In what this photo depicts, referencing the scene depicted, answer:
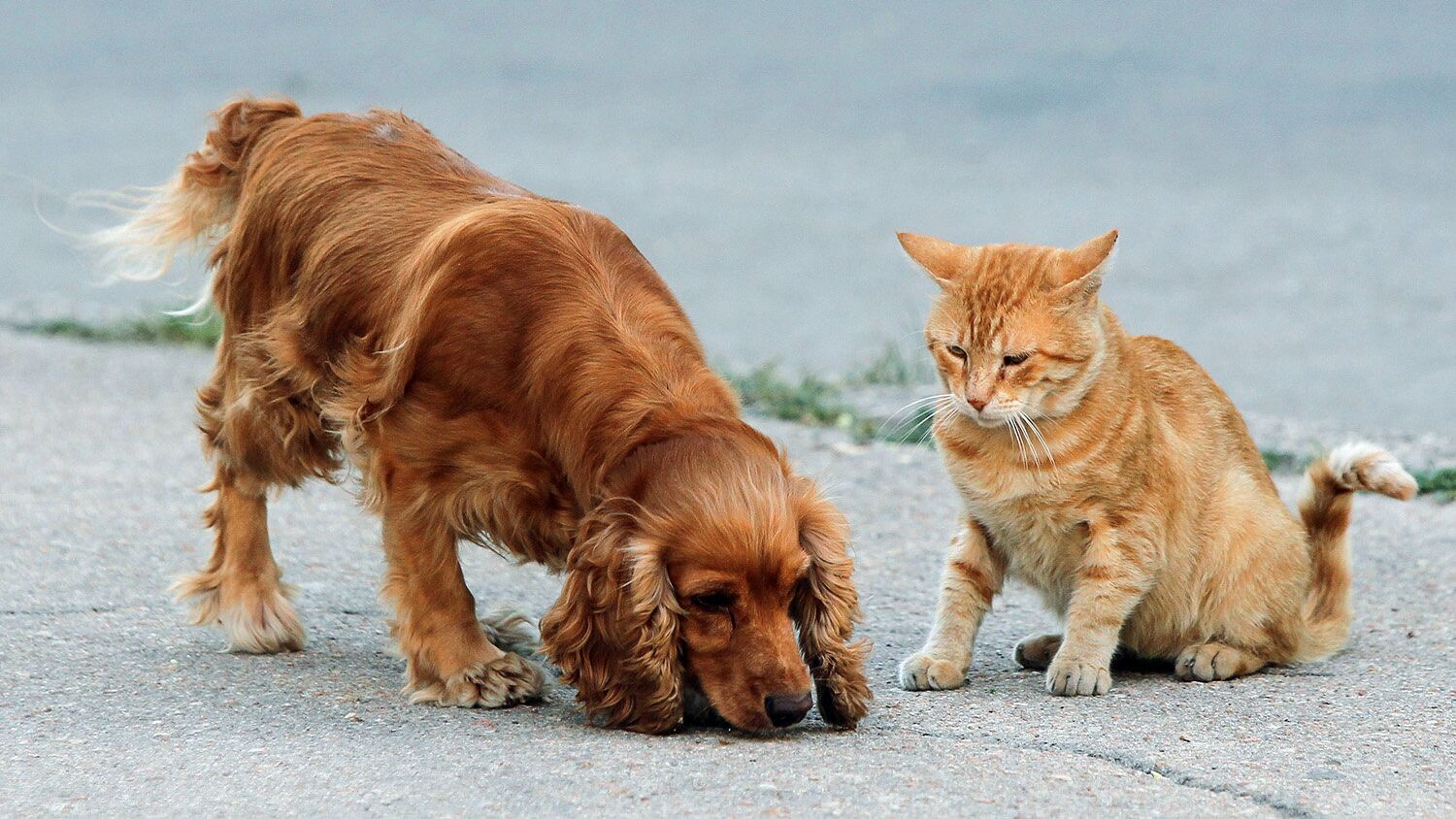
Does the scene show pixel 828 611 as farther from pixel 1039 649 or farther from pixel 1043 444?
pixel 1039 649

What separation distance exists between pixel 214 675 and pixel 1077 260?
283 centimetres

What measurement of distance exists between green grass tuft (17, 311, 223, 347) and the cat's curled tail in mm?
7398

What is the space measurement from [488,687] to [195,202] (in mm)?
2208

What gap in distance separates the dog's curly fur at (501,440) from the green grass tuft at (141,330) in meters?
5.51

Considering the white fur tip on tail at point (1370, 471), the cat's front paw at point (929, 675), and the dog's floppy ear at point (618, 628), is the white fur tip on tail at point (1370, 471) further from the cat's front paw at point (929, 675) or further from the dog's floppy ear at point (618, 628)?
the dog's floppy ear at point (618, 628)

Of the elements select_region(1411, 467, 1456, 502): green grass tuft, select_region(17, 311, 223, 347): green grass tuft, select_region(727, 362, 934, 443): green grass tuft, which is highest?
select_region(1411, 467, 1456, 502): green grass tuft

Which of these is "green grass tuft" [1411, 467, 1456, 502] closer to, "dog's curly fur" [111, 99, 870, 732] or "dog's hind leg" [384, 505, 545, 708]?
"dog's curly fur" [111, 99, 870, 732]

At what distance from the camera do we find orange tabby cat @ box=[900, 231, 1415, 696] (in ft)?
15.8

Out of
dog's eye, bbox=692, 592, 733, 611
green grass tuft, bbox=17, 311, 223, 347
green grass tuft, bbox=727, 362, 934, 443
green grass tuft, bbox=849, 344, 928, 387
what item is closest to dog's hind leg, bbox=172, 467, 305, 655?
dog's eye, bbox=692, 592, 733, 611

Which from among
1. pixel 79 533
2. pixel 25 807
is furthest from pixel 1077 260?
pixel 79 533

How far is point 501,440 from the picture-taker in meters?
4.38

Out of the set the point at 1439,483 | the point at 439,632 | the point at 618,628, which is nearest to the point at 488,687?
the point at 439,632

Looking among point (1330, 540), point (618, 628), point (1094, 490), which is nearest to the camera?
point (618, 628)

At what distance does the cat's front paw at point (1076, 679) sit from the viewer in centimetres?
473
